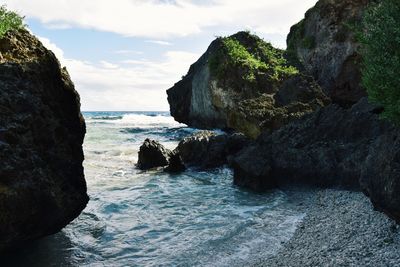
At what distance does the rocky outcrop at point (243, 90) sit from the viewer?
22.0 m

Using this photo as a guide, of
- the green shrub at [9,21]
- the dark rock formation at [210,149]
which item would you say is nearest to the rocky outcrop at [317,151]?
the dark rock formation at [210,149]

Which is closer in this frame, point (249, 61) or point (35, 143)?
point (35, 143)

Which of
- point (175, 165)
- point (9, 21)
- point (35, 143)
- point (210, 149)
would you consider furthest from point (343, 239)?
point (210, 149)

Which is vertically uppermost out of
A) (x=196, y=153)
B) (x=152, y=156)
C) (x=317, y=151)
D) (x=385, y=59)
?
(x=385, y=59)

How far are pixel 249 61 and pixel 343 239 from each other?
1045 inches

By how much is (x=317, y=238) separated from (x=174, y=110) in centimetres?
4390

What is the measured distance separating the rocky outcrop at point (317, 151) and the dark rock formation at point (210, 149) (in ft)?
14.0

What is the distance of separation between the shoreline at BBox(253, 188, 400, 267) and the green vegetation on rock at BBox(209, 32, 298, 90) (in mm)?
20415

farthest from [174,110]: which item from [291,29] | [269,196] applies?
[269,196]

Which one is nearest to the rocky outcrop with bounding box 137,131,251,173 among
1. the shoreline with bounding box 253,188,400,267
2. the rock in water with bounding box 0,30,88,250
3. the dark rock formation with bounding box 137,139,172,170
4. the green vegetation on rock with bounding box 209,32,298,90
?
the dark rock formation with bounding box 137,139,172,170

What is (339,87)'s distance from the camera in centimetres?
2419

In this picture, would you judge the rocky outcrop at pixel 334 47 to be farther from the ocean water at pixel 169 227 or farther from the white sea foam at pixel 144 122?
the white sea foam at pixel 144 122

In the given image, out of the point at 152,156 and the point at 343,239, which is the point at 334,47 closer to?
the point at 152,156

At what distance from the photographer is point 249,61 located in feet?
112
